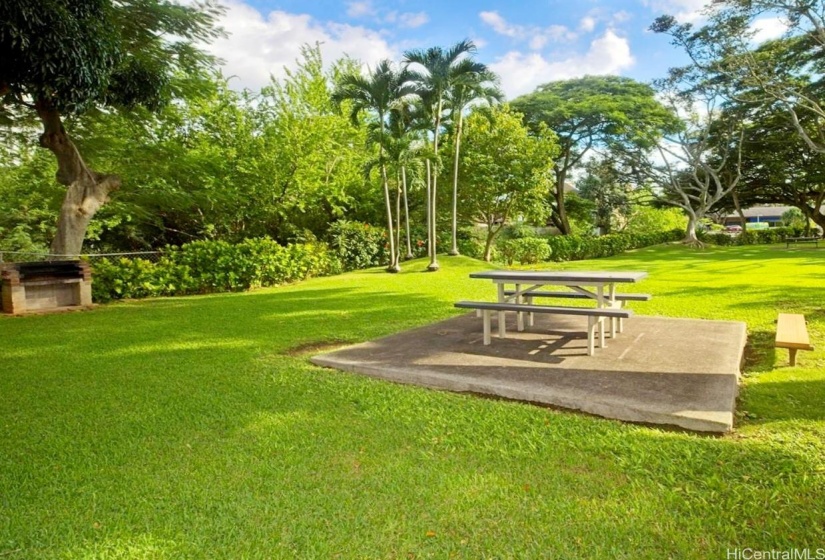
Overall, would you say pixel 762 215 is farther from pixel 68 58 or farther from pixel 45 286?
pixel 68 58

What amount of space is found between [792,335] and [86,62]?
7.44 metres

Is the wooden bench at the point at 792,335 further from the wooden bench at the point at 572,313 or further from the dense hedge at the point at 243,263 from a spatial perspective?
the dense hedge at the point at 243,263

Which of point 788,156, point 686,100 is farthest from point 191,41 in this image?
point 788,156

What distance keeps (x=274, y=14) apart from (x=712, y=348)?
11.5 meters

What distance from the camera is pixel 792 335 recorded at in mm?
4227

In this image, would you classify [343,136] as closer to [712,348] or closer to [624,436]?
[712,348]

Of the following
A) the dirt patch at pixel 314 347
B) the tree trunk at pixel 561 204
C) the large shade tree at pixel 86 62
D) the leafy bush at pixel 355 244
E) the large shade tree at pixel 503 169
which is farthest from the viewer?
the tree trunk at pixel 561 204

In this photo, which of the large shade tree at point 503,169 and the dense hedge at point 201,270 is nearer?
the dense hedge at point 201,270

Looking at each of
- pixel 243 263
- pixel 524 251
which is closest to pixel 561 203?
pixel 524 251

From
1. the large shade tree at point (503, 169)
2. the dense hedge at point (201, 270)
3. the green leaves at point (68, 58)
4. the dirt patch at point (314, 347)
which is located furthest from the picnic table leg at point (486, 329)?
the large shade tree at point (503, 169)

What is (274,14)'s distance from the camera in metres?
11.4

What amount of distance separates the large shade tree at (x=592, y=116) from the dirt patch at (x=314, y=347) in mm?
21653

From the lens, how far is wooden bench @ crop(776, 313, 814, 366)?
13.2 ft

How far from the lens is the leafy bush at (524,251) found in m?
19.2
